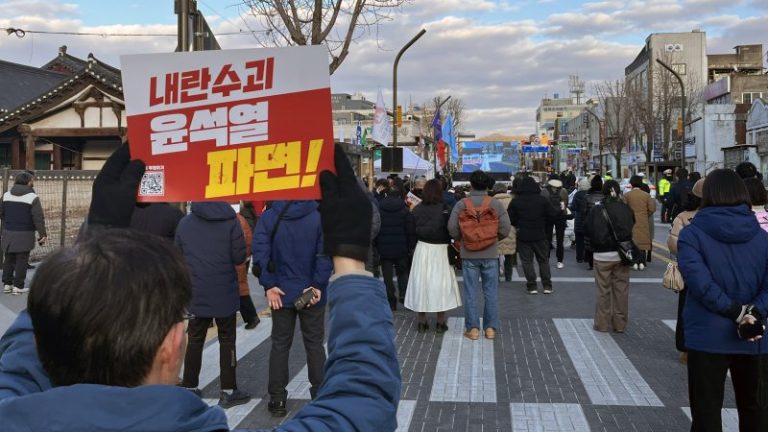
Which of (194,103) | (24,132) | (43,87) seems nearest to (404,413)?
(194,103)

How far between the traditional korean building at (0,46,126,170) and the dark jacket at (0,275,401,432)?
65.1 feet

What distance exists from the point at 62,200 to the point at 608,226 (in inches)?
407

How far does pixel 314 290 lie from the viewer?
519 centimetres

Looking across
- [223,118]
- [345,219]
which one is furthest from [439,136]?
[345,219]

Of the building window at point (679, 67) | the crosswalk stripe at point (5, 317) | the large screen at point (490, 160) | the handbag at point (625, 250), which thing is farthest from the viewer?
the building window at point (679, 67)

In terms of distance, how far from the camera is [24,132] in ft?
67.4

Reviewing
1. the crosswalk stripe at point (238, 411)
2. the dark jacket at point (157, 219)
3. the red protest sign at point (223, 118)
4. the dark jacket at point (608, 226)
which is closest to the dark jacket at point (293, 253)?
the crosswalk stripe at point (238, 411)

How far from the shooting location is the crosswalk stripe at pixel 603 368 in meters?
5.48

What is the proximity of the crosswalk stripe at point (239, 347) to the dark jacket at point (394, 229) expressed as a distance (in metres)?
1.93

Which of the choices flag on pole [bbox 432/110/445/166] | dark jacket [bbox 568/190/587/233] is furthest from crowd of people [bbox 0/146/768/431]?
flag on pole [bbox 432/110/445/166]

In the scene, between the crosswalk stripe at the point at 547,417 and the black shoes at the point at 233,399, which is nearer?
the crosswalk stripe at the point at 547,417

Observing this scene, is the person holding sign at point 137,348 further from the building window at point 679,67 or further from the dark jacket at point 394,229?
the building window at point 679,67

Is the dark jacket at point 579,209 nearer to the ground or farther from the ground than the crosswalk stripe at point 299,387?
Answer: farther from the ground

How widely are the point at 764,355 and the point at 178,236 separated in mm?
4241
